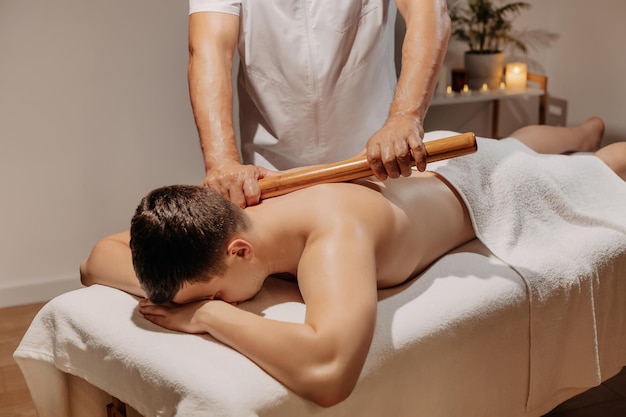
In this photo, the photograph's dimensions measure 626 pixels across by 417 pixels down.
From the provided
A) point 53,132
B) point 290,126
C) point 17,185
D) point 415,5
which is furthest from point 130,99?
point 415,5

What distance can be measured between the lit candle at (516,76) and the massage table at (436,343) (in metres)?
1.54

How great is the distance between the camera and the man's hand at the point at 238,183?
1.59 meters

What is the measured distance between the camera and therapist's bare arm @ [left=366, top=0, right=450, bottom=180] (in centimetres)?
152

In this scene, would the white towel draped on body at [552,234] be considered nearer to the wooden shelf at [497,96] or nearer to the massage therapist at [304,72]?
the massage therapist at [304,72]

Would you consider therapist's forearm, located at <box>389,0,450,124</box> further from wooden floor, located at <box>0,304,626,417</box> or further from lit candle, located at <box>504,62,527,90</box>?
lit candle, located at <box>504,62,527,90</box>

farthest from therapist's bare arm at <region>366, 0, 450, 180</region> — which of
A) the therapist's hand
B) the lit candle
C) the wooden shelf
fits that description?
the lit candle

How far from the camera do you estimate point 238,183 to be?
1.61 meters

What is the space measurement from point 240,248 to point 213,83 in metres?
0.63

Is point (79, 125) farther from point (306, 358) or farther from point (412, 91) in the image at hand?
point (306, 358)

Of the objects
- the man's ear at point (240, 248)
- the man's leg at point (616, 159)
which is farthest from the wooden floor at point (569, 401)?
the man's ear at point (240, 248)

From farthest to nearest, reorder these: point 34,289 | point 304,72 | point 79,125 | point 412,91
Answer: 1. point 34,289
2. point 79,125
3. point 304,72
4. point 412,91

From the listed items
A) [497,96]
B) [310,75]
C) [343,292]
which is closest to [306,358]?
[343,292]

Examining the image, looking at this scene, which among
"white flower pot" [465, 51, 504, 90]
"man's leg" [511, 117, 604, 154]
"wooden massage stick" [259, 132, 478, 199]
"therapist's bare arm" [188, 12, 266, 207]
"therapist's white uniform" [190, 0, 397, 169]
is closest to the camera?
"wooden massage stick" [259, 132, 478, 199]

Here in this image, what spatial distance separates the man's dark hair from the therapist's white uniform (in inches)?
28.6
